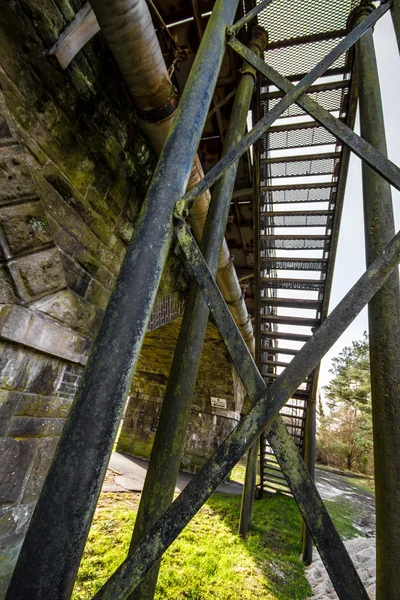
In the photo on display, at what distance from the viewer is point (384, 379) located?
1062mm

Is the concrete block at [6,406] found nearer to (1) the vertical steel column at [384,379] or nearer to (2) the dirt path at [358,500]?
(1) the vertical steel column at [384,379]

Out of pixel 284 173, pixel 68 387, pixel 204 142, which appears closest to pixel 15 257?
pixel 68 387

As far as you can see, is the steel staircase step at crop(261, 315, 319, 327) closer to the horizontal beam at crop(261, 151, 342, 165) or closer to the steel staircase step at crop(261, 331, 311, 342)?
the steel staircase step at crop(261, 331, 311, 342)

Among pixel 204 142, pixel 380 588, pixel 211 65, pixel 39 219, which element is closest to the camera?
pixel 380 588

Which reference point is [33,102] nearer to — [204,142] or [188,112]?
[188,112]

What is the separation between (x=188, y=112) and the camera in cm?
127

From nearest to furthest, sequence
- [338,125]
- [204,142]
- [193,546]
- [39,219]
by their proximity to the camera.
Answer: [338,125] < [39,219] < [193,546] < [204,142]

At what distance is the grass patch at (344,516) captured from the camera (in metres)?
5.00

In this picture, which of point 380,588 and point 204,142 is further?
point 204,142

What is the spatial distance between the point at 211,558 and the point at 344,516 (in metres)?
4.55

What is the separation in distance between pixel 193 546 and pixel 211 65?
5.02 meters

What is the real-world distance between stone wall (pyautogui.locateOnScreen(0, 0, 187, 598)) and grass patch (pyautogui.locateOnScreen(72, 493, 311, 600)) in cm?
177

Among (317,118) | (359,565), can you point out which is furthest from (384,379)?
(359,565)

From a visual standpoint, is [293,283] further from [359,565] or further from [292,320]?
[359,565]
